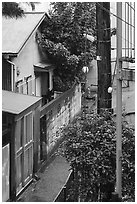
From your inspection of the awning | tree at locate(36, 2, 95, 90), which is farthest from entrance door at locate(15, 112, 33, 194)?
tree at locate(36, 2, 95, 90)

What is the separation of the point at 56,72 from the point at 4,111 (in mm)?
7569

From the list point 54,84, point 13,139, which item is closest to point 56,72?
point 54,84

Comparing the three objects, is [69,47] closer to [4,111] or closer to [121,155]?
[4,111]

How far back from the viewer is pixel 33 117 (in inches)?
425

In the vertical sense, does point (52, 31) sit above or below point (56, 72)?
above

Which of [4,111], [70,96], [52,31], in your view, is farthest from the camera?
[70,96]

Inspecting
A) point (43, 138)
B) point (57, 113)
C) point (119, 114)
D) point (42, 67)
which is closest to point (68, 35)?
point (42, 67)

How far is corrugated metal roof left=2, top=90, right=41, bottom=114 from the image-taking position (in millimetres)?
8873

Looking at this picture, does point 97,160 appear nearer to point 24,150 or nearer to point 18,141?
point 18,141

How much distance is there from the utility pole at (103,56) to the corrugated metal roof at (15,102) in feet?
6.15

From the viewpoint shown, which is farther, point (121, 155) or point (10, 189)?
point (10, 189)

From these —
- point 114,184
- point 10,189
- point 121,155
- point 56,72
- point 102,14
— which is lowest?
point 10,189

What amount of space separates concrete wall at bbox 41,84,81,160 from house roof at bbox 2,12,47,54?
6.14 feet

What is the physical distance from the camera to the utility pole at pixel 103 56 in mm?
7844
